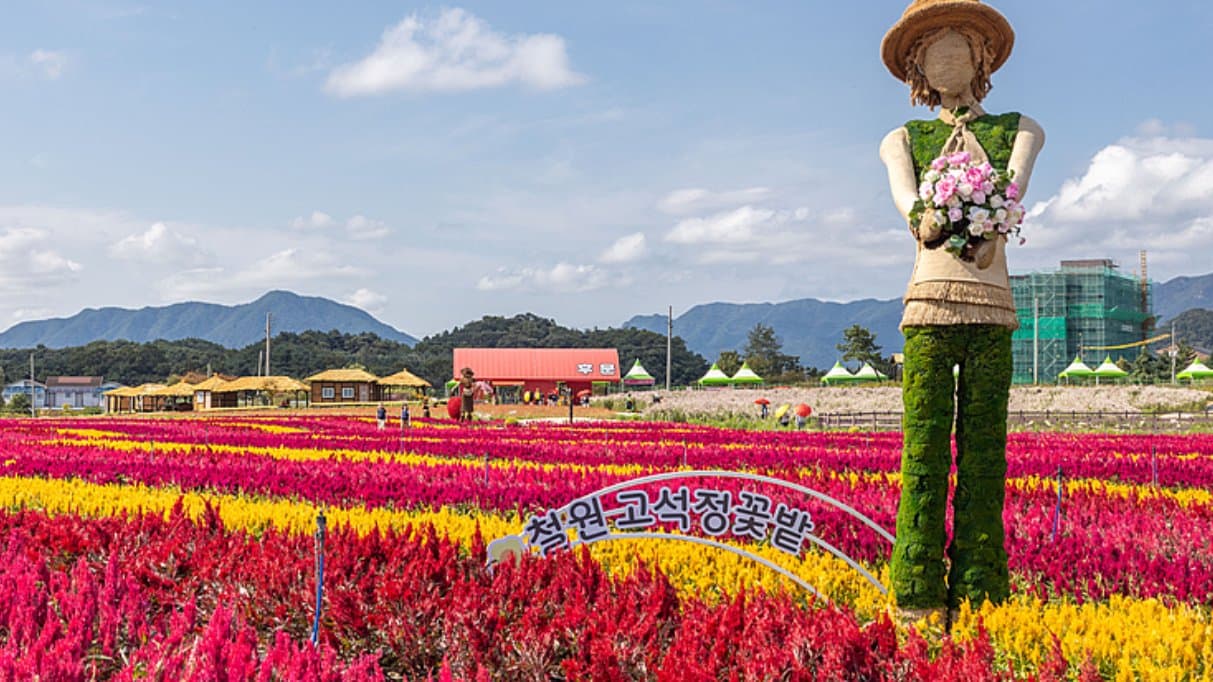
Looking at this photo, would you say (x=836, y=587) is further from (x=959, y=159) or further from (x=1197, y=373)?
(x=1197, y=373)

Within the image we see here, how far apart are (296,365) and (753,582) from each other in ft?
295

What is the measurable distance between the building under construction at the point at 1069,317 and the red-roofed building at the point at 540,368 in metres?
50.4

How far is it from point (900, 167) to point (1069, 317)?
96.0 meters

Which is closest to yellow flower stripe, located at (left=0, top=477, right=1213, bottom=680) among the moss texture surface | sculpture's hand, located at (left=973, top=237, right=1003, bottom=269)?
sculpture's hand, located at (left=973, top=237, right=1003, bottom=269)

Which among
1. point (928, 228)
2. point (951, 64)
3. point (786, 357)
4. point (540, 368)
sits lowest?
point (540, 368)

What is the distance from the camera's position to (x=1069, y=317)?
91.4 metres

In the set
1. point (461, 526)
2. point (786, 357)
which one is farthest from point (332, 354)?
point (461, 526)

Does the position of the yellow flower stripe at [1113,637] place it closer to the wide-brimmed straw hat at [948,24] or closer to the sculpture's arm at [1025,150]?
the sculpture's arm at [1025,150]

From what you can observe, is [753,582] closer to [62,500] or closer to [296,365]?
[62,500]

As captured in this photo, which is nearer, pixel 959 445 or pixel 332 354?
pixel 959 445

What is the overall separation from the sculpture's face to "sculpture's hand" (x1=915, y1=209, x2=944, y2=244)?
829mm

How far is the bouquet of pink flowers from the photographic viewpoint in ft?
13.1

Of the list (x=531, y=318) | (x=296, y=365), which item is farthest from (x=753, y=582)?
(x=531, y=318)

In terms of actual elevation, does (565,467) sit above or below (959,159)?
below
